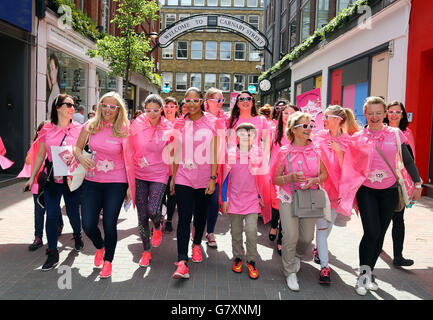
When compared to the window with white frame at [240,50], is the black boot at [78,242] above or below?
below

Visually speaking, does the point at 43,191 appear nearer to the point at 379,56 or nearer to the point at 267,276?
the point at 267,276

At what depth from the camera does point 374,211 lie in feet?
13.1

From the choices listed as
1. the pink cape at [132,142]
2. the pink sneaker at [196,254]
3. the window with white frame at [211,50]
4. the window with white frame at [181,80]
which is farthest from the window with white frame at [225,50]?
the pink sneaker at [196,254]

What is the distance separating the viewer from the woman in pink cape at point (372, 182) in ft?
13.1

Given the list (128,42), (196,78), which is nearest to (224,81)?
(196,78)

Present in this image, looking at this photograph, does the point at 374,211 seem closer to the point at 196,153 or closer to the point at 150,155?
the point at 196,153

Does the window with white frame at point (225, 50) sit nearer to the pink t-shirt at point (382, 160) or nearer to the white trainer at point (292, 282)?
the pink t-shirt at point (382, 160)

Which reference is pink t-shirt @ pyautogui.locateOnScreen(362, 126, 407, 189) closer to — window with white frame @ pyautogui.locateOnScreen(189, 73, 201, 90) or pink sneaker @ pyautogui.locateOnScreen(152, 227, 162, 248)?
pink sneaker @ pyautogui.locateOnScreen(152, 227, 162, 248)

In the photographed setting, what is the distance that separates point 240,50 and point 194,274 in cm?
4323

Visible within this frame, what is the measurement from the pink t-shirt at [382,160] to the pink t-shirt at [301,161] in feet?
1.80

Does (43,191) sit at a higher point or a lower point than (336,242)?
higher

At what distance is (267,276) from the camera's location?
14.3 ft
